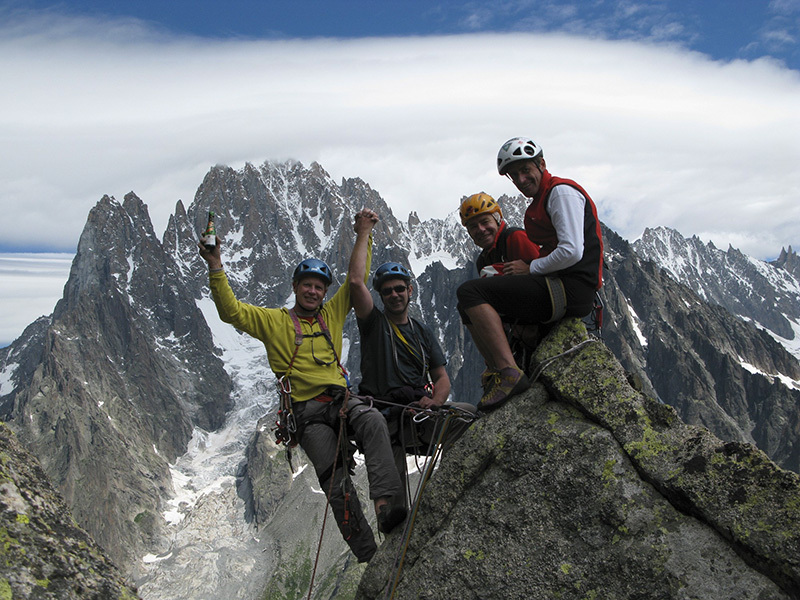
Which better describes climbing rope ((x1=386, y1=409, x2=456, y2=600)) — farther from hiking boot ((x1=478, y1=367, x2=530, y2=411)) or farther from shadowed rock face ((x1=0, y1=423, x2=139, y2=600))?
shadowed rock face ((x1=0, y1=423, x2=139, y2=600))

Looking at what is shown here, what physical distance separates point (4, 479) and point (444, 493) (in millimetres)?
4572

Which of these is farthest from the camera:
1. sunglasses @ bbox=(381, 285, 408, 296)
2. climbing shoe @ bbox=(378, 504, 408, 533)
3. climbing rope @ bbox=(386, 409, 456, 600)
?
sunglasses @ bbox=(381, 285, 408, 296)

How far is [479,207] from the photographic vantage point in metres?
9.39

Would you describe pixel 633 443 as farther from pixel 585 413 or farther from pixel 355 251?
pixel 355 251

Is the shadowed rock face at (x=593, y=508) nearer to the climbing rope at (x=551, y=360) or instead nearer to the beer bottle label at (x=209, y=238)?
the climbing rope at (x=551, y=360)

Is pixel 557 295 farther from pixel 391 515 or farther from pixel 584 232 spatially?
pixel 391 515

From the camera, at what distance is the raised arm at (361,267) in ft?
30.4

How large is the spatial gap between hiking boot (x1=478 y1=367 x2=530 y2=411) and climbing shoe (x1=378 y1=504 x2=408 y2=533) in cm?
170

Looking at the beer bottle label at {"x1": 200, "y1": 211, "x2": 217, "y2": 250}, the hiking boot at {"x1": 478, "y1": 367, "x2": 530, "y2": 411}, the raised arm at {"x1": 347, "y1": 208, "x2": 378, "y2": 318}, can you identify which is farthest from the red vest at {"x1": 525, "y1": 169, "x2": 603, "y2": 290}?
the beer bottle label at {"x1": 200, "y1": 211, "x2": 217, "y2": 250}

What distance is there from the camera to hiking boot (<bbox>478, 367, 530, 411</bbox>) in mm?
7699

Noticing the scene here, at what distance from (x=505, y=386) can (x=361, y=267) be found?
2960 millimetres

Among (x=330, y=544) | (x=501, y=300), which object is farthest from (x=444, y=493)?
(x=330, y=544)

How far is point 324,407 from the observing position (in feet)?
29.6

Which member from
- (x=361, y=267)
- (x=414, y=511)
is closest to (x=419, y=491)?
(x=414, y=511)
